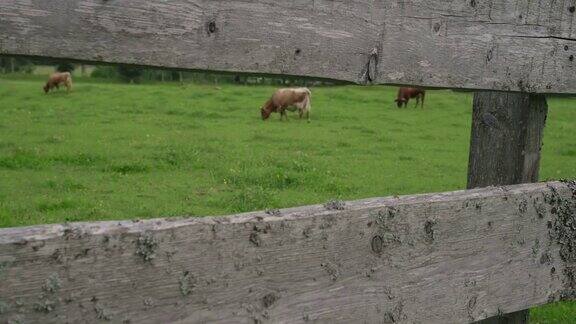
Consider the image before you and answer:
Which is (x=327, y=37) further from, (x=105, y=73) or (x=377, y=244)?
(x=105, y=73)

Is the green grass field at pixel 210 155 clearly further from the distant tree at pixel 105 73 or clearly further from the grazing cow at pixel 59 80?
the distant tree at pixel 105 73

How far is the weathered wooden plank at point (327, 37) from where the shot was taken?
182 centimetres

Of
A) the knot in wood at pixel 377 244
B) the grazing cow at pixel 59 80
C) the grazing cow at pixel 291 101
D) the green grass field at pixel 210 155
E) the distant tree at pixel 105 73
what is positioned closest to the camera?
the knot in wood at pixel 377 244

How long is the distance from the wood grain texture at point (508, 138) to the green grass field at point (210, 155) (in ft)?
10.5

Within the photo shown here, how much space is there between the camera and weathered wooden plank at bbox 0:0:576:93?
182 centimetres

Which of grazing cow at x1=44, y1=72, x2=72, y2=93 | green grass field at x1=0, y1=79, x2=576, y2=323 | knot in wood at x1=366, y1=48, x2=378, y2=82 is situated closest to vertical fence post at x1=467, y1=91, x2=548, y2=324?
knot in wood at x1=366, y1=48, x2=378, y2=82

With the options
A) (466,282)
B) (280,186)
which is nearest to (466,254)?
(466,282)

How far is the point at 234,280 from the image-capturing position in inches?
80.4

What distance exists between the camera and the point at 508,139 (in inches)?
123

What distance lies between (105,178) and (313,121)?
1195cm

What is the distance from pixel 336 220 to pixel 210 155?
38.8 feet

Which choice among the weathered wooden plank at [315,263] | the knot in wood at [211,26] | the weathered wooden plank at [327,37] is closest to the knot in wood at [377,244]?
the weathered wooden plank at [315,263]

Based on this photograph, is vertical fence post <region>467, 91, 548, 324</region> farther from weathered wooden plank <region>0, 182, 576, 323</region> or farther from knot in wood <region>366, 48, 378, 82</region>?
knot in wood <region>366, 48, 378, 82</region>

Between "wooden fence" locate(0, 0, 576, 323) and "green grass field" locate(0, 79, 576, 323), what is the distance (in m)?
3.35
